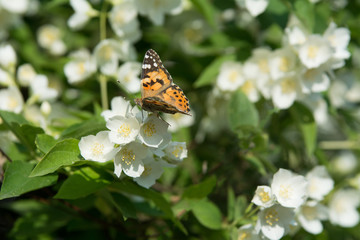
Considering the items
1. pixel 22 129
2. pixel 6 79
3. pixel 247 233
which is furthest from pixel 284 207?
pixel 6 79

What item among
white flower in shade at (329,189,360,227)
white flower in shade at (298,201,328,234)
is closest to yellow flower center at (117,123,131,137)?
white flower in shade at (298,201,328,234)

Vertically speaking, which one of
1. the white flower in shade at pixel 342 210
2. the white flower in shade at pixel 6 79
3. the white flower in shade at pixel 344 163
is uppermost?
the white flower in shade at pixel 6 79

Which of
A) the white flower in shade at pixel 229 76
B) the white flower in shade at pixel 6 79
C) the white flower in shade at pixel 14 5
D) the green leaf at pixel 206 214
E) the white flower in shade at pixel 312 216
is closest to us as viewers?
the green leaf at pixel 206 214

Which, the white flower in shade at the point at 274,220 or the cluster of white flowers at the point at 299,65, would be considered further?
the cluster of white flowers at the point at 299,65

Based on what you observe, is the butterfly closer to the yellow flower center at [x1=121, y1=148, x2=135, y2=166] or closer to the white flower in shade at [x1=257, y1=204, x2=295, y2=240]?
the yellow flower center at [x1=121, y1=148, x2=135, y2=166]

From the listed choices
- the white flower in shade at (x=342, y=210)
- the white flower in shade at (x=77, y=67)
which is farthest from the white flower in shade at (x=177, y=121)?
the white flower in shade at (x=342, y=210)

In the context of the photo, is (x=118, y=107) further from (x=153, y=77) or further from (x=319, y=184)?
(x=319, y=184)

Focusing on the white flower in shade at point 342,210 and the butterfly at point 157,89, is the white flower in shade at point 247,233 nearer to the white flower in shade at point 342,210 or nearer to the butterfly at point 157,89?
the butterfly at point 157,89
